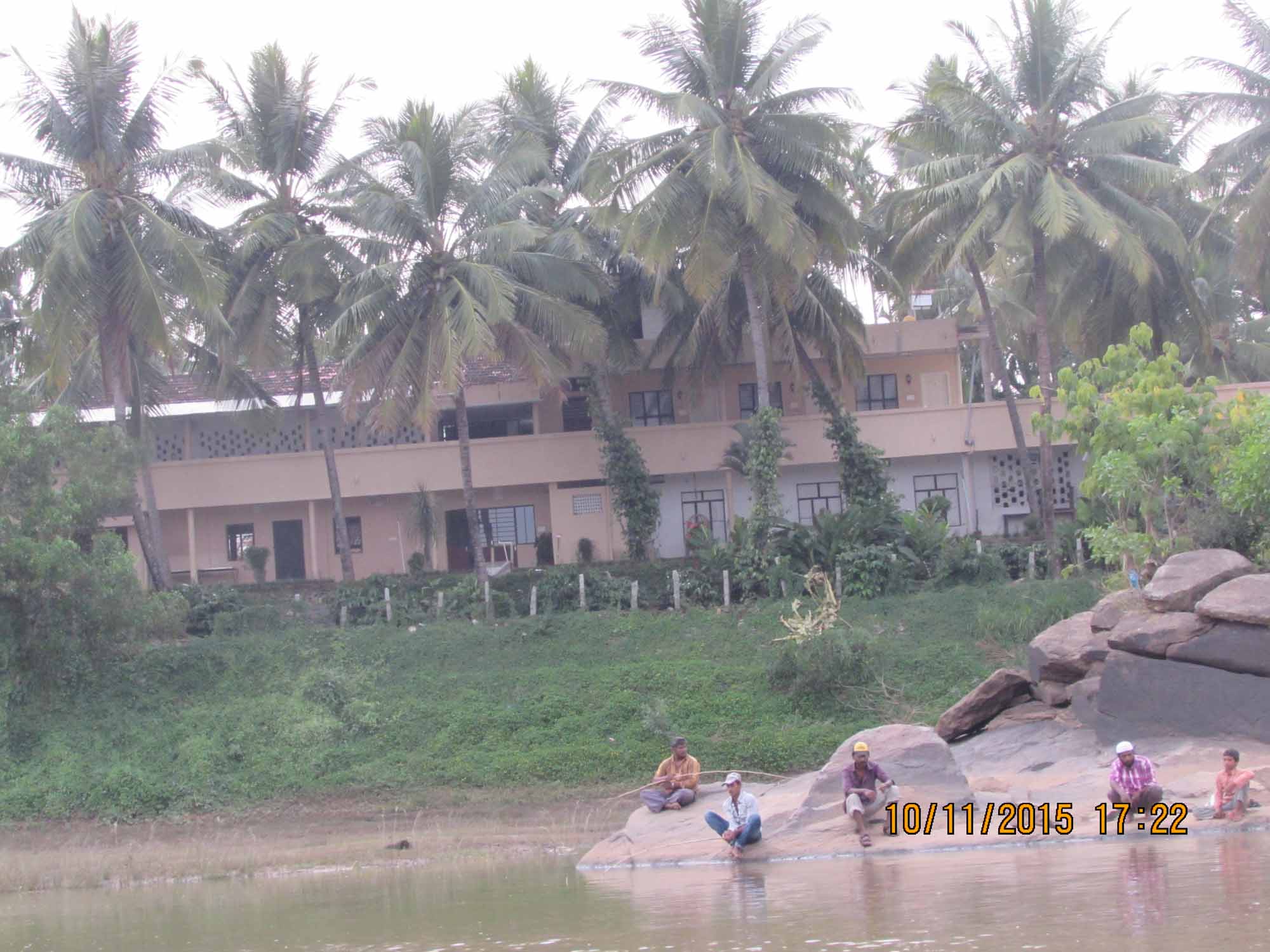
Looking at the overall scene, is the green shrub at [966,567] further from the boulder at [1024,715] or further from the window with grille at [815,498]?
the boulder at [1024,715]

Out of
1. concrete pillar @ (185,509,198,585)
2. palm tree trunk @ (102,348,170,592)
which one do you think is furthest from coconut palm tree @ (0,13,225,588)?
concrete pillar @ (185,509,198,585)

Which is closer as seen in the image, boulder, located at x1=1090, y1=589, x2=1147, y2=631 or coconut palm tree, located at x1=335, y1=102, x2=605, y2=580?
boulder, located at x1=1090, y1=589, x2=1147, y2=631

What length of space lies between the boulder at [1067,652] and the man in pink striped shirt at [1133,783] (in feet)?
16.5

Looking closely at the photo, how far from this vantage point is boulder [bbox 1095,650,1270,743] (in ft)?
55.7

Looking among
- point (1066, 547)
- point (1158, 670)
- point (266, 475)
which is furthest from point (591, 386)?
point (1158, 670)

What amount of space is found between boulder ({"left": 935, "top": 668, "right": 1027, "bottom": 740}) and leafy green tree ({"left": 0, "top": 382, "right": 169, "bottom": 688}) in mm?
13374

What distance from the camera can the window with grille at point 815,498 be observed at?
114 feet

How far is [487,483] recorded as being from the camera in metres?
34.0

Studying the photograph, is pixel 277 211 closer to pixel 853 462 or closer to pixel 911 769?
pixel 853 462

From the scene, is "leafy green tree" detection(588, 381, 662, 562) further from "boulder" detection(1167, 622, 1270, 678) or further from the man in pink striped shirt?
the man in pink striped shirt

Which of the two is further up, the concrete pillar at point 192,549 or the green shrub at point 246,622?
the concrete pillar at point 192,549

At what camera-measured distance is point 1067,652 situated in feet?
62.6

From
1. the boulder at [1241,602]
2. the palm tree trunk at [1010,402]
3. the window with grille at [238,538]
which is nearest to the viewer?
the boulder at [1241,602]

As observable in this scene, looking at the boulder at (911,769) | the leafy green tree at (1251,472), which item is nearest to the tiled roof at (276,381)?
the leafy green tree at (1251,472)
